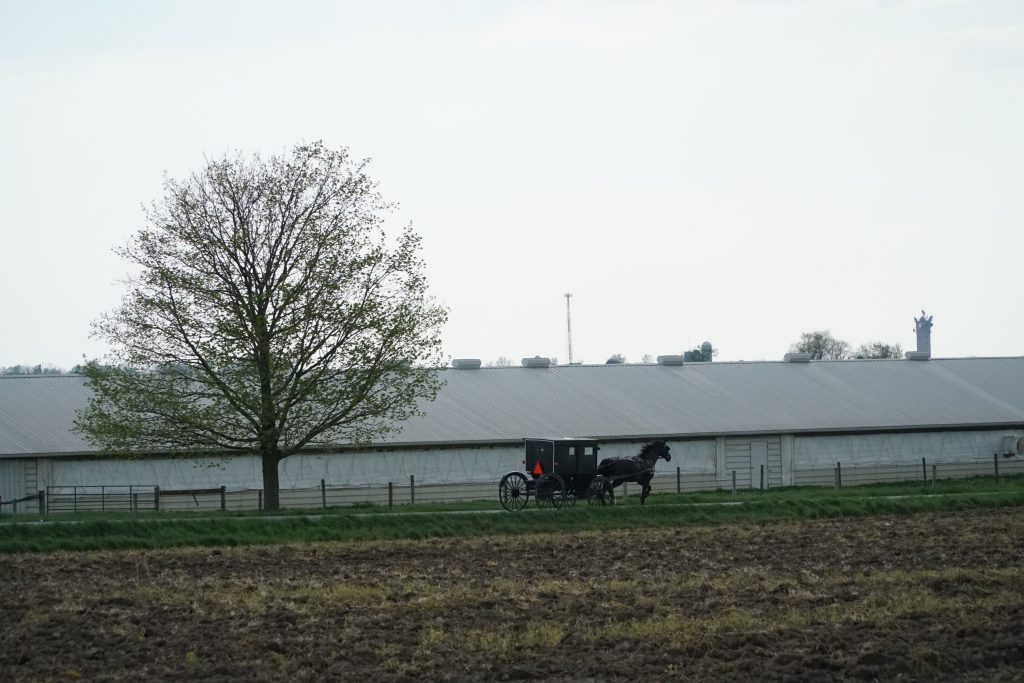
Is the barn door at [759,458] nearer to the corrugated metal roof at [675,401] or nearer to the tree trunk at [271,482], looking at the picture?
the corrugated metal roof at [675,401]

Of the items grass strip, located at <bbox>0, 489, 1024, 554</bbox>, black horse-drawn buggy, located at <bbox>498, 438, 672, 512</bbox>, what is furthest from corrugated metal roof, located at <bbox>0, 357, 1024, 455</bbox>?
grass strip, located at <bbox>0, 489, 1024, 554</bbox>

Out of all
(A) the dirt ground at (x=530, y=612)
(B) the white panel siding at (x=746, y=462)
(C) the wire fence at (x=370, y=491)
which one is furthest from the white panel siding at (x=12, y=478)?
(B) the white panel siding at (x=746, y=462)

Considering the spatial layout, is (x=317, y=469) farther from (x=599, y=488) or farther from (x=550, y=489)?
(x=599, y=488)

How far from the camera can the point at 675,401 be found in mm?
52938

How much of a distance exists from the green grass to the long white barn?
625 centimetres

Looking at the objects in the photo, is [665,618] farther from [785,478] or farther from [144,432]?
[785,478]

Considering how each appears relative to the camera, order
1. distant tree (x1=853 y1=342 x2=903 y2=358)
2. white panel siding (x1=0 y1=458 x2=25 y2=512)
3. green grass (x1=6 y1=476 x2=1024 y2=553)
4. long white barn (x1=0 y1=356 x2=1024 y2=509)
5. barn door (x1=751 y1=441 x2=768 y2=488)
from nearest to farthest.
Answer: green grass (x1=6 y1=476 x2=1024 y2=553)
white panel siding (x1=0 y1=458 x2=25 y2=512)
long white barn (x1=0 y1=356 x2=1024 y2=509)
barn door (x1=751 y1=441 x2=768 y2=488)
distant tree (x1=853 y1=342 x2=903 y2=358)

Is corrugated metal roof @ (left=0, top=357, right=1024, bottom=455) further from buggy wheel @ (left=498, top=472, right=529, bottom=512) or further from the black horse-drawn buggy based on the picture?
the black horse-drawn buggy

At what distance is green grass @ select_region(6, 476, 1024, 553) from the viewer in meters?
29.4

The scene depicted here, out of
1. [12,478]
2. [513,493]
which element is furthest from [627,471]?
[12,478]

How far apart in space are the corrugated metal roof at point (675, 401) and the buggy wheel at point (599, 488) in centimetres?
1009

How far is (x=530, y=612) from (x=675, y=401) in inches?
1390

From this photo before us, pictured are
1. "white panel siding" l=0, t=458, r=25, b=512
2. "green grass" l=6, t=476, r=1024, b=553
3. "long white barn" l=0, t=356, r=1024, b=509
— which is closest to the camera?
"green grass" l=6, t=476, r=1024, b=553

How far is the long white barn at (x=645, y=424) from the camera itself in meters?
42.9
